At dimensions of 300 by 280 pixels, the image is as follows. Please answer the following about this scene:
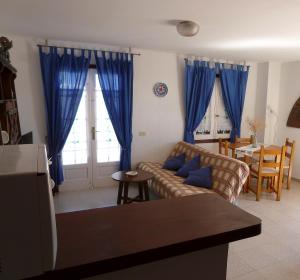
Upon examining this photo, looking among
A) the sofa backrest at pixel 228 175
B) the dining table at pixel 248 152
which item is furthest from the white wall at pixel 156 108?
the sofa backrest at pixel 228 175

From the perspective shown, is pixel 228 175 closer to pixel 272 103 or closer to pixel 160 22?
pixel 160 22

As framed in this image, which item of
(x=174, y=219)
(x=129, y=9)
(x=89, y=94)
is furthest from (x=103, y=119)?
(x=174, y=219)

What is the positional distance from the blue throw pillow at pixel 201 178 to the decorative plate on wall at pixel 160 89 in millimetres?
1787

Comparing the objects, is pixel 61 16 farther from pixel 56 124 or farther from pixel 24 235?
pixel 24 235

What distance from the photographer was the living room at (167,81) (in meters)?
2.51

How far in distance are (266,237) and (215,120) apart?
2.81 m

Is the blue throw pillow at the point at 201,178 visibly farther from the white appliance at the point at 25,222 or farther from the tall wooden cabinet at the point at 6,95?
the white appliance at the point at 25,222

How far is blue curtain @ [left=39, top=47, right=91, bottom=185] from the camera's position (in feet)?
12.5

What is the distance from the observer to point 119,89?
4242 mm

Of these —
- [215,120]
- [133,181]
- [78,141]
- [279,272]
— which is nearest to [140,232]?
[279,272]

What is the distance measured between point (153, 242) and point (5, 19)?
3179mm

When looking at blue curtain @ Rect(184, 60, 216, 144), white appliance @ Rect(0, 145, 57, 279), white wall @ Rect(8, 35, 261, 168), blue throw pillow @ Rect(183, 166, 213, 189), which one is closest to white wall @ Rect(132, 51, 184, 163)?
white wall @ Rect(8, 35, 261, 168)

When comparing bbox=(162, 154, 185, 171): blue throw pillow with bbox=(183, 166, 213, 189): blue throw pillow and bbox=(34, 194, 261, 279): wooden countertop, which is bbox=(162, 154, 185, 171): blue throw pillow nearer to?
bbox=(183, 166, 213, 189): blue throw pillow

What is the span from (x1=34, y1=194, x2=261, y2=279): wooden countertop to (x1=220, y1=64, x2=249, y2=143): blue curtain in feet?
14.3
